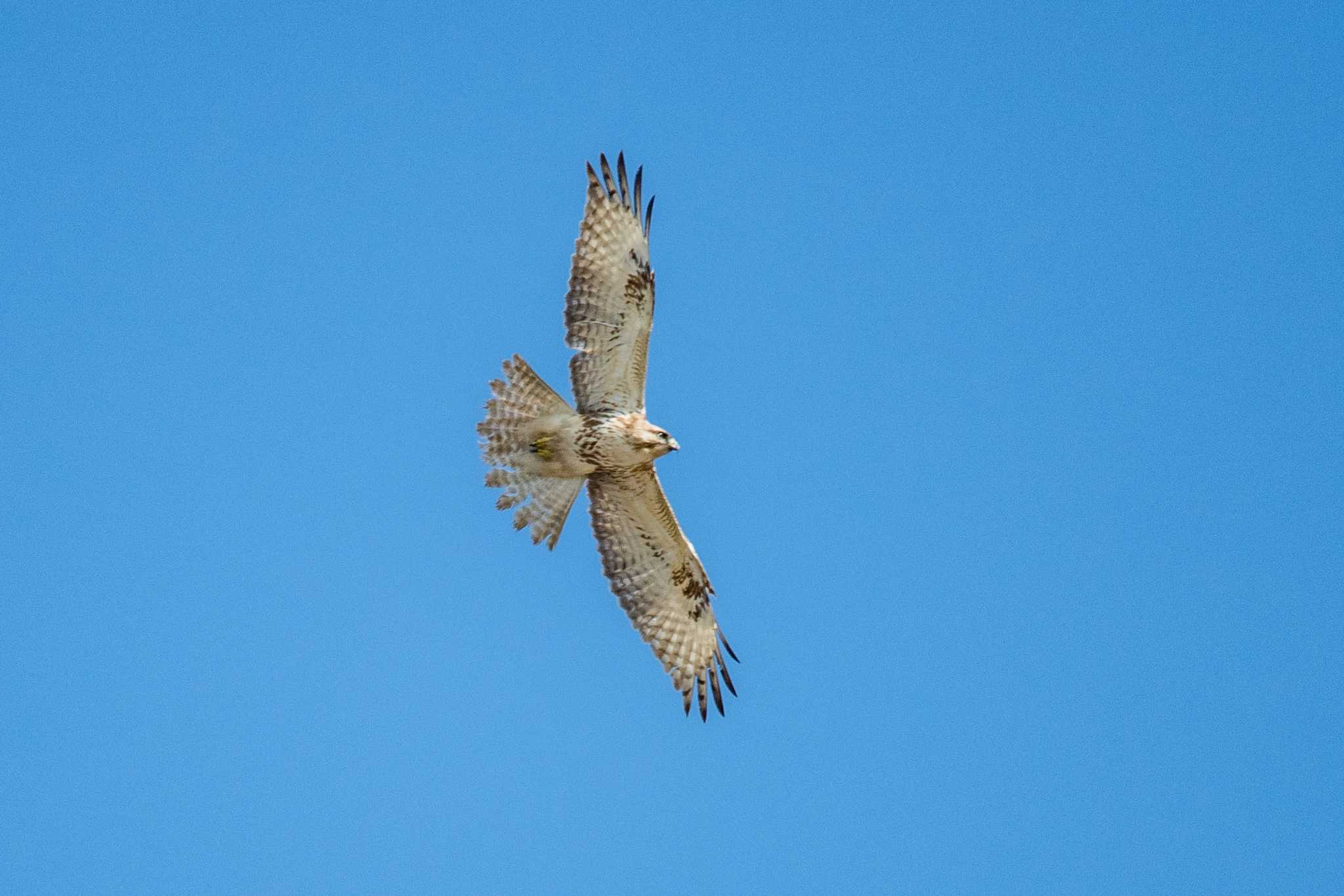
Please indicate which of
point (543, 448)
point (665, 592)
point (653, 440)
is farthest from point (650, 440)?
point (665, 592)

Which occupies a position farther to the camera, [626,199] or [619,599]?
[619,599]

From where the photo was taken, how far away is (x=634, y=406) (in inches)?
490

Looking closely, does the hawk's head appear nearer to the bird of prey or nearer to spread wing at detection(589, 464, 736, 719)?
the bird of prey

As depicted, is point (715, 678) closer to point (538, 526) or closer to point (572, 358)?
point (538, 526)

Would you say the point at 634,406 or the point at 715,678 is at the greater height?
the point at 634,406

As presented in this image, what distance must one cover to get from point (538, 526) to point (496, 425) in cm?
72

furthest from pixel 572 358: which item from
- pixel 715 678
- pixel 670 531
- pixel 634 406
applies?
pixel 715 678

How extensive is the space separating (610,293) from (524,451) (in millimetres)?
1152

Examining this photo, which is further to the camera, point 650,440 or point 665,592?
point 665,592

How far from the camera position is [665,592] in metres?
13.2

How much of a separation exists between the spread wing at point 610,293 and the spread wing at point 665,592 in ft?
3.30

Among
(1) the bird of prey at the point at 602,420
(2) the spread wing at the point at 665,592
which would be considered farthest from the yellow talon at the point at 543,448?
(2) the spread wing at the point at 665,592

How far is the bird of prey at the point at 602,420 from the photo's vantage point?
Result: 1222cm

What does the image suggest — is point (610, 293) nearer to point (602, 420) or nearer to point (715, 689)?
point (602, 420)
